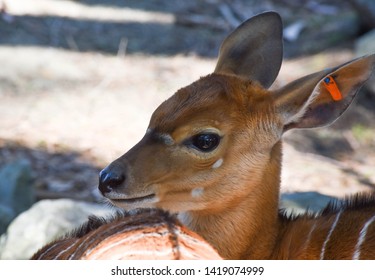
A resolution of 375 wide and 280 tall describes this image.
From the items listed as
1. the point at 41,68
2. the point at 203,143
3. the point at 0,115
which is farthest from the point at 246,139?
the point at 41,68

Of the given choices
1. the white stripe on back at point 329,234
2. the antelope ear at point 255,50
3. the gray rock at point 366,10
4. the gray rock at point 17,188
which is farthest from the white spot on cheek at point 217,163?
the gray rock at point 366,10

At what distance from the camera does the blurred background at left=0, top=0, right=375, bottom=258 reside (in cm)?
523

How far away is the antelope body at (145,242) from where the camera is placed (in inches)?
68.9

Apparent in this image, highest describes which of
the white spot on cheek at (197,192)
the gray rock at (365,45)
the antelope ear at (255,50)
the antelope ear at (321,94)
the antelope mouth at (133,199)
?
the gray rock at (365,45)

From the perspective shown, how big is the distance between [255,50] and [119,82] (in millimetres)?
3506

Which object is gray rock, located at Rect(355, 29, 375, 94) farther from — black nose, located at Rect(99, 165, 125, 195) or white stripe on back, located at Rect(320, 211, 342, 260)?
black nose, located at Rect(99, 165, 125, 195)

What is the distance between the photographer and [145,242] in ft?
5.79

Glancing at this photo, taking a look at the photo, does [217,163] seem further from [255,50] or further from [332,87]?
[255,50]

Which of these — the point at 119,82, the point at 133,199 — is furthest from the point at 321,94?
the point at 119,82

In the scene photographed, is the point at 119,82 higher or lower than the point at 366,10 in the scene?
lower

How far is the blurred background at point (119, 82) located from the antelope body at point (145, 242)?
2010 millimetres

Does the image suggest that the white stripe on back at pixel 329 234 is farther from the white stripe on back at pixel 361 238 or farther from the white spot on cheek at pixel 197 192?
the white spot on cheek at pixel 197 192

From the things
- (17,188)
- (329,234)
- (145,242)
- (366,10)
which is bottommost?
(17,188)

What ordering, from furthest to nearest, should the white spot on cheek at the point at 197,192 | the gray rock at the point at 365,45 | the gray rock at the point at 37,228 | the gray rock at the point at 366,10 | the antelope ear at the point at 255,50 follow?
1. the gray rock at the point at 366,10
2. the gray rock at the point at 365,45
3. the gray rock at the point at 37,228
4. the antelope ear at the point at 255,50
5. the white spot on cheek at the point at 197,192
